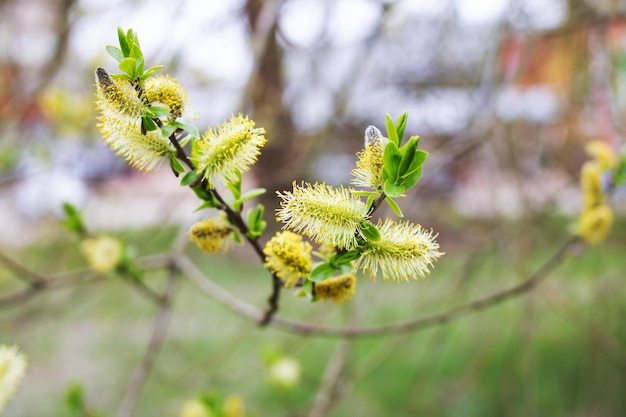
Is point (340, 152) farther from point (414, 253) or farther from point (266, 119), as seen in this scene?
point (414, 253)

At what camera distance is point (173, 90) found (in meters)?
0.64

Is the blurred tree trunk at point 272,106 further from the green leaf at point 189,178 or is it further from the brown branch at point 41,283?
the green leaf at point 189,178

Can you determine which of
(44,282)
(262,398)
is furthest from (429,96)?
(44,282)

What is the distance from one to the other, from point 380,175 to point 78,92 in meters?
2.23

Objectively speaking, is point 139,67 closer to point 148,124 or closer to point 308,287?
point 148,124

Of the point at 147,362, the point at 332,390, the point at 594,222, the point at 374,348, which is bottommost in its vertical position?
the point at 147,362

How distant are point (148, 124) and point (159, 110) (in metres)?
0.03

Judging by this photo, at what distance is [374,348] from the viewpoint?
369 centimetres

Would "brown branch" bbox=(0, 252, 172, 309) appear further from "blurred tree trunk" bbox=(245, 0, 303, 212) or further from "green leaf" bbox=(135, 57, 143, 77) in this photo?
"blurred tree trunk" bbox=(245, 0, 303, 212)

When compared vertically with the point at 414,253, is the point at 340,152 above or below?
above

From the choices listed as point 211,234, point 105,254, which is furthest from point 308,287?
point 105,254

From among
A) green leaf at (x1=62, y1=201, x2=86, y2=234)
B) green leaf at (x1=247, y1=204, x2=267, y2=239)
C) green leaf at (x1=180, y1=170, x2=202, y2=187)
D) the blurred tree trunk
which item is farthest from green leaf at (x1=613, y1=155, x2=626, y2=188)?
the blurred tree trunk

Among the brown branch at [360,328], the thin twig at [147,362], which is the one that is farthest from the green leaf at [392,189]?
the thin twig at [147,362]

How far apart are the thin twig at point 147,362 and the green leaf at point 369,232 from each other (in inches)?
30.2
